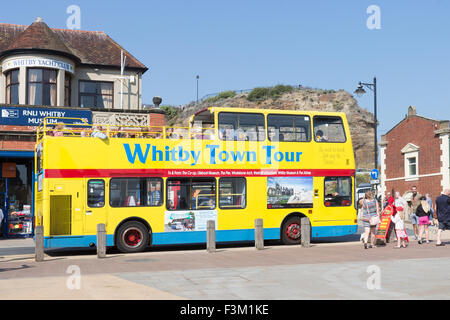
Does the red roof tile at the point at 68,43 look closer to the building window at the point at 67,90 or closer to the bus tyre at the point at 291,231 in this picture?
the building window at the point at 67,90

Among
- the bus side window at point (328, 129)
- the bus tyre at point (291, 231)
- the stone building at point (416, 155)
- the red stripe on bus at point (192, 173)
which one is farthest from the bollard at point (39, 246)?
the stone building at point (416, 155)

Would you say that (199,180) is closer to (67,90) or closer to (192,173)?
(192,173)

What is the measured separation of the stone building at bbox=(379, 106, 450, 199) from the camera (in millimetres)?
35812

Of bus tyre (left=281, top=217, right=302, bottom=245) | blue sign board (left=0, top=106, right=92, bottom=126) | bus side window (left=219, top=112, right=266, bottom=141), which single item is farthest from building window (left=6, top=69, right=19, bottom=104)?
bus tyre (left=281, top=217, right=302, bottom=245)

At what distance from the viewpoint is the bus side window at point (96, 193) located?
15812mm

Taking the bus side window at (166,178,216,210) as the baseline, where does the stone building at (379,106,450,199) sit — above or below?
above

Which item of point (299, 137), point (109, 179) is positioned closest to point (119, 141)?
point (109, 179)

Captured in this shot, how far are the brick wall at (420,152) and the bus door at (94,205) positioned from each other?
2681 cm

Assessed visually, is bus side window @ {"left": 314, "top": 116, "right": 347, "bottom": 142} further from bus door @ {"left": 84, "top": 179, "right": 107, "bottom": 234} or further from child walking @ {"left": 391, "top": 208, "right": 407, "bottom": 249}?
bus door @ {"left": 84, "top": 179, "right": 107, "bottom": 234}

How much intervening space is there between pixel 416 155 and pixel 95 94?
23159 mm

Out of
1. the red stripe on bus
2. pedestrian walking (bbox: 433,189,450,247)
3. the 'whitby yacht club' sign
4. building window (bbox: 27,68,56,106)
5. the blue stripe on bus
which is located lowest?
the blue stripe on bus

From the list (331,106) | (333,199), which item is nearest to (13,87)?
(333,199)

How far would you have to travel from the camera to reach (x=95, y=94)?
30000mm

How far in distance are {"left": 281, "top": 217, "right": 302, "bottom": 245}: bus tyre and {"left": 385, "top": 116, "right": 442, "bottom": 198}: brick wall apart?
21.2 metres
